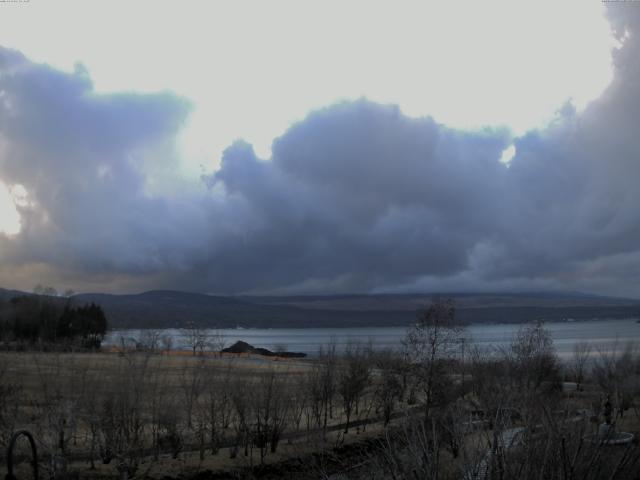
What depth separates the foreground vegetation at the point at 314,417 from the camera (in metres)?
10.7

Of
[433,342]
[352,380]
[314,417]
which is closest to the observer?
[314,417]

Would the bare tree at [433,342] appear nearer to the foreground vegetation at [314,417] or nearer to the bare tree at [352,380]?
the foreground vegetation at [314,417]

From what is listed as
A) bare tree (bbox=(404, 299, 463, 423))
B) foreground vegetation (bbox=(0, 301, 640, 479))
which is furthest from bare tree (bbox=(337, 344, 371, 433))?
bare tree (bbox=(404, 299, 463, 423))

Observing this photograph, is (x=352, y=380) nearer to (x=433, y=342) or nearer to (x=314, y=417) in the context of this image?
(x=314, y=417)

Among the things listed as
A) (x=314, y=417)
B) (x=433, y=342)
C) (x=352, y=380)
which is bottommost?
(x=314, y=417)

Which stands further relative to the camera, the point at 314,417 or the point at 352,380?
the point at 352,380

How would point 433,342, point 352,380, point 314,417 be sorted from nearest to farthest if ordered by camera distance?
point 314,417
point 433,342
point 352,380

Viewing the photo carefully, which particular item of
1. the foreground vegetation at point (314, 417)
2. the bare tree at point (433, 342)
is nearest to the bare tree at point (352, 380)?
the foreground vegetation at point (314, 417)

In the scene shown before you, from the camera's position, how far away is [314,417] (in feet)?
140

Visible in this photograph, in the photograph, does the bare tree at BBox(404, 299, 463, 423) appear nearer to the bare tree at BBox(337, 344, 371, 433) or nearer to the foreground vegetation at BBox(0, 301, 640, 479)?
the foreground vegetation at BBox(0, 301, 640, 479)

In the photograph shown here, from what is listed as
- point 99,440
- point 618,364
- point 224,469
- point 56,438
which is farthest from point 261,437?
point 618,364

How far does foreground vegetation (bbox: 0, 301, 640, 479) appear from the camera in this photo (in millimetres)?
10672

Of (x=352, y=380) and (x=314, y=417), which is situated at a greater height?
(x=352, y=380)

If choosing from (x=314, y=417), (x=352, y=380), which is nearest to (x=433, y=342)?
(x=352, y=380)
